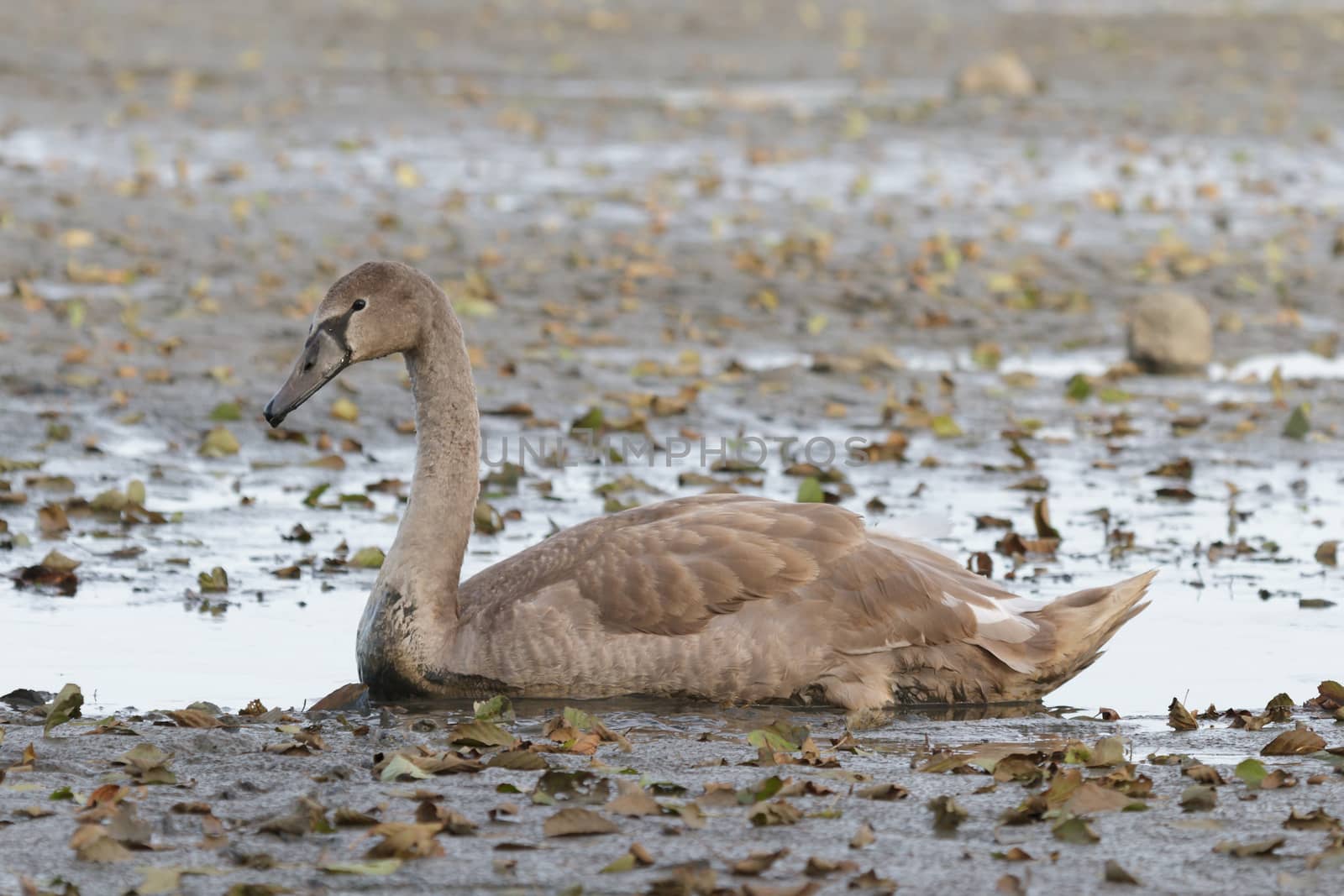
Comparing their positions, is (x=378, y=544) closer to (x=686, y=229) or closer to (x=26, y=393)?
(x=26, y=393)

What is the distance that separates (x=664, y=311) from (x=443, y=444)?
25.5 ft

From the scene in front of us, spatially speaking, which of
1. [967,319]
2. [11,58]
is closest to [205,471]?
[967,319]

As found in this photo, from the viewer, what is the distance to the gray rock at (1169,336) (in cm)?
1343

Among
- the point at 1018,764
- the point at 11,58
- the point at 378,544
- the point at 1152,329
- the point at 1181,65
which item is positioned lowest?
the point at 1018,764

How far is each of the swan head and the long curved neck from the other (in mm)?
101

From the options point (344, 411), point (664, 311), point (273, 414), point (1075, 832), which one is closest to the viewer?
point (1075, 832)

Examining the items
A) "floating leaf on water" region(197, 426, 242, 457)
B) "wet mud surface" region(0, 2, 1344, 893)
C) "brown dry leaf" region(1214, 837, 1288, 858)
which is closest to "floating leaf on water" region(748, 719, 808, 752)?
"wet mud surface" region(0, 2, 1344, 893)

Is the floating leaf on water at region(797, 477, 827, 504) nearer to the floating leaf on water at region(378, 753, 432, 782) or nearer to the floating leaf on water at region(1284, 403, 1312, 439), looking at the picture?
the floating leaf on water at region(1284, 403, 1312, 439)

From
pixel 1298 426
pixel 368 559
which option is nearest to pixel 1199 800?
pixel 368 559

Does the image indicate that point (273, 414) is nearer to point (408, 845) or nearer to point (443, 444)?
point (443, 444)

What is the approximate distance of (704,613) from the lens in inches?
265

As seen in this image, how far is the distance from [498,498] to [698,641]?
135 inches

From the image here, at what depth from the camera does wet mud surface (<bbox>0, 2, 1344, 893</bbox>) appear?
228 inches

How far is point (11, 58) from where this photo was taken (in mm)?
26656
